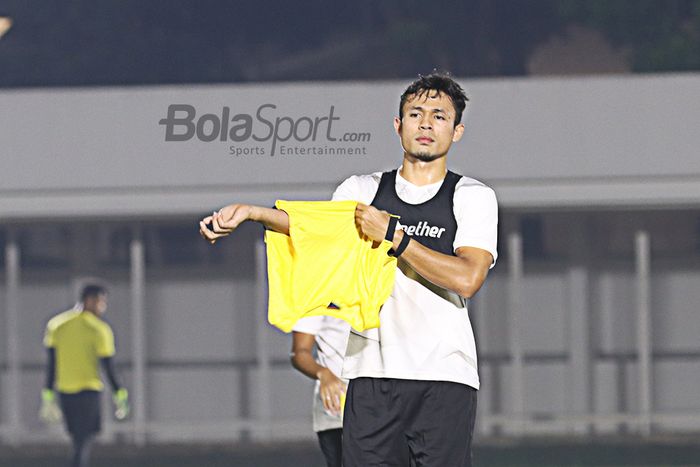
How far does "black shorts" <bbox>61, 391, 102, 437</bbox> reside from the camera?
38.0 ft

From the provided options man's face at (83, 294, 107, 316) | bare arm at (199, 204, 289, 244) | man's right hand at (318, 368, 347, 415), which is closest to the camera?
bare arm at (199, 204, 289, 244)

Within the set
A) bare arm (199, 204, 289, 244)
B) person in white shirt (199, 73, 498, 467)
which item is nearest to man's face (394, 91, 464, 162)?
person in white shirt (199, 73, 498, 467)

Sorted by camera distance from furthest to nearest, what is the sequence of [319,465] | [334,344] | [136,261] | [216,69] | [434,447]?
1. [216,69]
2. [136,261]
3. [319,465]
4. [334,344]
5. [434,447]

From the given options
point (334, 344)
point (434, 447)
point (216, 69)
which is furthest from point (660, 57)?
point (434, 447)

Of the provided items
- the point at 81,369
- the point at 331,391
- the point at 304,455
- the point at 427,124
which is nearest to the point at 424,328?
the point at 427,124

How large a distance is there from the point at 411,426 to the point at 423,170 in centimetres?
75

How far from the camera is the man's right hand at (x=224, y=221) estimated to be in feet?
13.2

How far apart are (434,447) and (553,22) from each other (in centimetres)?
2107

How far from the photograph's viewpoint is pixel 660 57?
24266 millimetres

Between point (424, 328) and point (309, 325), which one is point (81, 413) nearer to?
point (309, 325)

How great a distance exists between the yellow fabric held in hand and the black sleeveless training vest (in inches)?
4.0

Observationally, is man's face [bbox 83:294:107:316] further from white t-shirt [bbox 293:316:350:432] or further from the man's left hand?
the man's left hand

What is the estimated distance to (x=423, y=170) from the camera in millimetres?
4484

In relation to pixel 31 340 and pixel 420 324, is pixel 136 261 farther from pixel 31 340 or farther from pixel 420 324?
pixel 420 324
